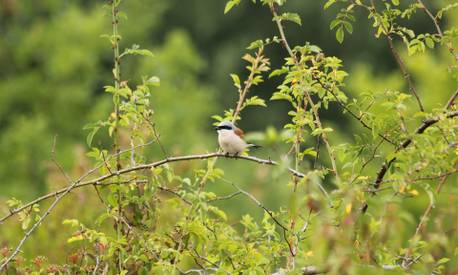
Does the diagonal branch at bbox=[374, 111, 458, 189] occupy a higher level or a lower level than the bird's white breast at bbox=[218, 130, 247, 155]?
lower

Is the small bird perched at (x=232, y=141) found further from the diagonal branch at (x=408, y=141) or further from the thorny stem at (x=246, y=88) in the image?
the diagonal branch at (x=408, y=141)

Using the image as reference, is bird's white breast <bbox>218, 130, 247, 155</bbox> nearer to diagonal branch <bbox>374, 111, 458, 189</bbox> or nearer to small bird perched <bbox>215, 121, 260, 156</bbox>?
small bird perched <bbox>215, 121, 260, 156</bbox>

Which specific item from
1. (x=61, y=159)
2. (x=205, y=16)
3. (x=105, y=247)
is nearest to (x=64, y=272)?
(x=105, y=247)

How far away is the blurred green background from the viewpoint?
2134 cm

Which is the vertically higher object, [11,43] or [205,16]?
[205,16]

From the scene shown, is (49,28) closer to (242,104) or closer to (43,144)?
(43,144)

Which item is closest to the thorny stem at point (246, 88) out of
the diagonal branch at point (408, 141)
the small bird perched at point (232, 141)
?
the small bird perched at point (232, 141)

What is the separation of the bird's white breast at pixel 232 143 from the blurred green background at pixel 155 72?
13.0 metres

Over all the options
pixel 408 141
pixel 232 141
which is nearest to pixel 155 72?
pixel 232 141

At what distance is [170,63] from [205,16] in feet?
22.9

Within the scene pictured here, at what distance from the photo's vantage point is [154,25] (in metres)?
28.8

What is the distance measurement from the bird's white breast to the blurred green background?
13048 millimetres

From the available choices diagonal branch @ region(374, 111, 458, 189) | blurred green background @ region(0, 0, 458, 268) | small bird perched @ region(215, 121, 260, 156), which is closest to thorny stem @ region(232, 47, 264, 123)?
small bird perched @ region(215, 121, 260, 156)

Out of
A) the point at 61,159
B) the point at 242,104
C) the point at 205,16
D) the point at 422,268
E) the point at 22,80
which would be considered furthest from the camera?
the point at 205,16
